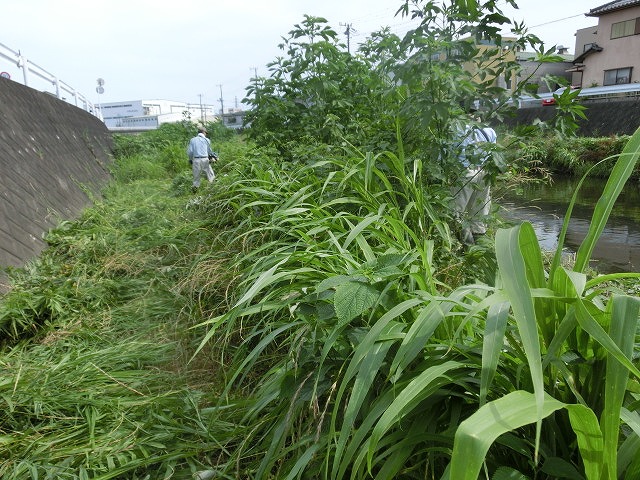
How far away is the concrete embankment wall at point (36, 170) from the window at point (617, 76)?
912 inches

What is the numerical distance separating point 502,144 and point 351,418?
2.37 metres

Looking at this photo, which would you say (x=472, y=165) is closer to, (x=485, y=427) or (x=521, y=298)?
(x=521, y=298)

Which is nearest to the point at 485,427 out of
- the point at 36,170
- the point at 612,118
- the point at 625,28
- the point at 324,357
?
the point at 324,357

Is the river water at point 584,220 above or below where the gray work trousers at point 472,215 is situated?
below

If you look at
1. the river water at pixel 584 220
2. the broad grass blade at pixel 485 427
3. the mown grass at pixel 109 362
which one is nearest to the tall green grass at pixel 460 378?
the broad grass blade at pixel 485 427

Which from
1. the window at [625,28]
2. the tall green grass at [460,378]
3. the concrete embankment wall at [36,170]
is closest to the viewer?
the tall green grass at [460,378]

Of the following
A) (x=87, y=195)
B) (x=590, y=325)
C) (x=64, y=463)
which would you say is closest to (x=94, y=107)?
(x=87, y=195)

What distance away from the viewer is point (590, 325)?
92 cm

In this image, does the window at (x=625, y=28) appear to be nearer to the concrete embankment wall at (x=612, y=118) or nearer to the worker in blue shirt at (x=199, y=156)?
the concrete embankment wall at (x=612, y=118)

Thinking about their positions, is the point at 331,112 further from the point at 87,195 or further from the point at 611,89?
the point at 611,89

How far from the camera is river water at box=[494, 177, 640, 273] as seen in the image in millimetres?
6125

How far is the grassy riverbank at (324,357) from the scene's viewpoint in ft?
3.32

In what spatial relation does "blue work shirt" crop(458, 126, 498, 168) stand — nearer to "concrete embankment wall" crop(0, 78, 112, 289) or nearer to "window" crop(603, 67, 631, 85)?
"concrete embankment wall" crop(0, 78, 112, 289)

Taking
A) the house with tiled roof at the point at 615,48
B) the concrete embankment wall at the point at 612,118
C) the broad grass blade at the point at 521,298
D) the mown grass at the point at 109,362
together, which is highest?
the house with tiled roof at the point at 615,48
